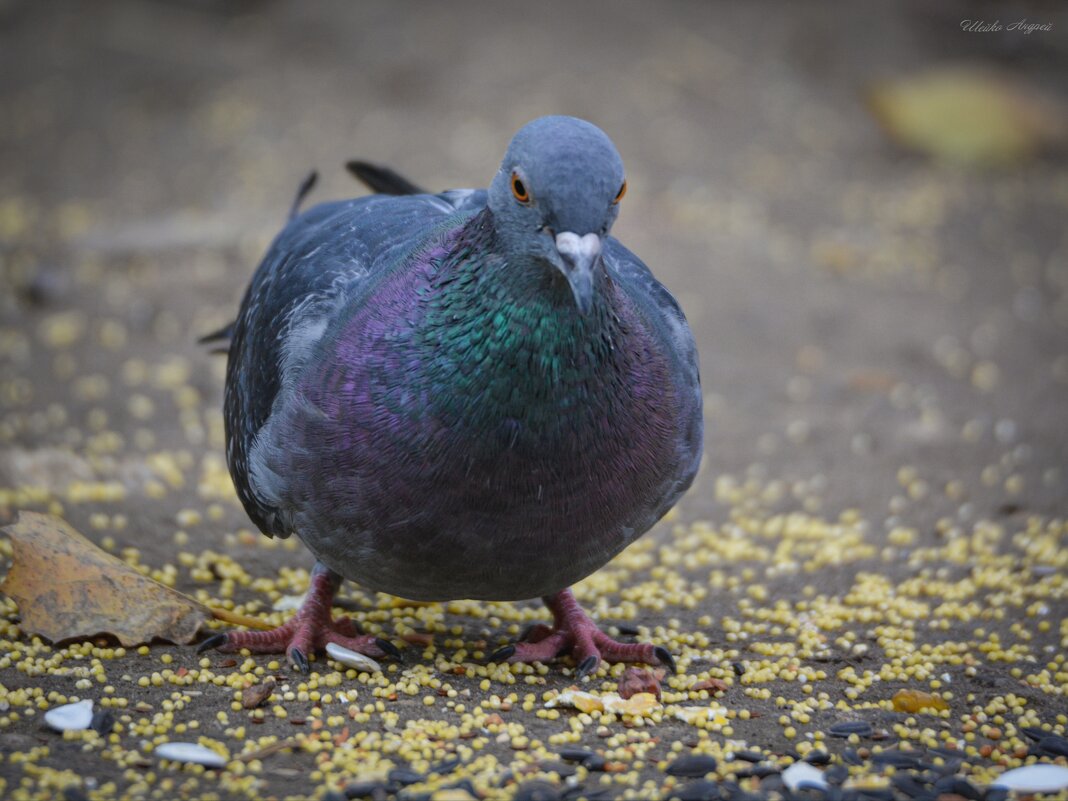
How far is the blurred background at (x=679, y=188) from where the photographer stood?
7.31 metres

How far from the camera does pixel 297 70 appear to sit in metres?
13.0

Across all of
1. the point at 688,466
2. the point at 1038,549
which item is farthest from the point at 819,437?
the point at 688,466

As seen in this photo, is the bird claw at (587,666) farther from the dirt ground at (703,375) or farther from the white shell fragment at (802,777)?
the white shell fragment at (802,777)

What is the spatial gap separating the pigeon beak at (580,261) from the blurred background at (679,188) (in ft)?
11.6

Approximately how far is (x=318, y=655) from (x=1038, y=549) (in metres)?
3.60

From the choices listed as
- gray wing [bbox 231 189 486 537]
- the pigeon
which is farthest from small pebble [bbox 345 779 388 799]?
gray wing [bbox 231 189 486 537]

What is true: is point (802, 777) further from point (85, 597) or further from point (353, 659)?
point (85, 597)

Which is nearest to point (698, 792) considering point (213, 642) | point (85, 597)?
point (213, 642)

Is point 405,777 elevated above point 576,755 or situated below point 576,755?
below

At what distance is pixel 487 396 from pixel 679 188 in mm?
7730

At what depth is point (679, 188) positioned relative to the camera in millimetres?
10852

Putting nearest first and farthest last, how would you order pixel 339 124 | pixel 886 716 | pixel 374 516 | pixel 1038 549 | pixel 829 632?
1. pixel 374 516
2. pixel 886 716
3. pixel 829 632
4. pixel 1038 549
5. pixel 339 124

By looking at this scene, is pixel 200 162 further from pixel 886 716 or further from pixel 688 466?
pixel 886 716

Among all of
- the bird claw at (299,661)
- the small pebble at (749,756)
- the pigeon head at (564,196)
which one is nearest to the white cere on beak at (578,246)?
the pigeon head at (564,196)
